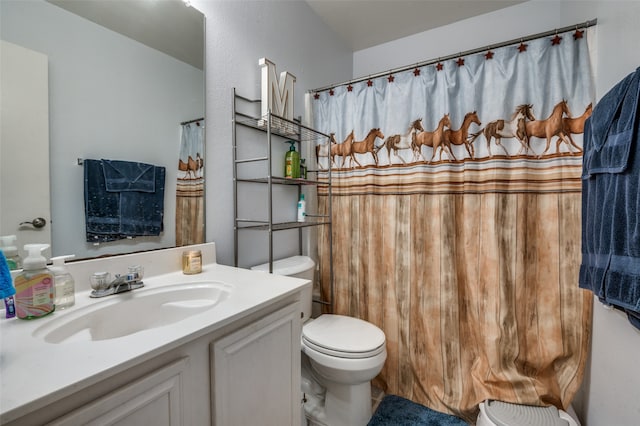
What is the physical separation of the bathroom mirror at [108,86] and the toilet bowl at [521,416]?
5.40 feet

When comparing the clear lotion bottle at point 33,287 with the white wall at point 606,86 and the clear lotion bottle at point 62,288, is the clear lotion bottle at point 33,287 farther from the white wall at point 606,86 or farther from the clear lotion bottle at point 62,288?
the white wall at point 606,86

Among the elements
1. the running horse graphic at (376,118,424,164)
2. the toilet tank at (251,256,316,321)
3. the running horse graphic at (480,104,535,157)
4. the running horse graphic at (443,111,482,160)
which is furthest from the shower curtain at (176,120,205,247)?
the running horse graphic at (480,104,535,157)

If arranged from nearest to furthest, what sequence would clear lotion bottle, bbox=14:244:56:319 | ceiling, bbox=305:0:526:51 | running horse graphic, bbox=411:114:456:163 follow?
1. clear lotion bottle, bbox=14:244:56:319
2. running horse graphic, bbox=411:114:456:163
3. ceiling, bbox=305:0:526:51

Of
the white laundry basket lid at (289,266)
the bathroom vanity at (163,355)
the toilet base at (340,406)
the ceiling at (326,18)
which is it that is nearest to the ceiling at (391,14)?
the ceiling at (326,18)

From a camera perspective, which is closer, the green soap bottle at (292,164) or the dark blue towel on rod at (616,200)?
the dark blue towel on rod at (616,200)

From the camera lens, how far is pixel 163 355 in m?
0.64

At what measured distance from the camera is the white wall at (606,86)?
0.93 m

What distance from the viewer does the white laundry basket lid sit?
152cm

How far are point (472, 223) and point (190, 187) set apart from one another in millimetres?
1456

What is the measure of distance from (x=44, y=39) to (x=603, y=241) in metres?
1.87

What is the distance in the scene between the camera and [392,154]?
1.75 meters

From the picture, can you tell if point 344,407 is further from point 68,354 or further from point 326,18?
point 326,18

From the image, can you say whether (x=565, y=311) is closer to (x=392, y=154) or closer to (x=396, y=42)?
(x=392, y=154)

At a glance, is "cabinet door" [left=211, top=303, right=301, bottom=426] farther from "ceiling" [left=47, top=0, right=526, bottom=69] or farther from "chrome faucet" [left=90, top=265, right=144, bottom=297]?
"ceiling" [left=47, top=0, right=526, bottom=69]
